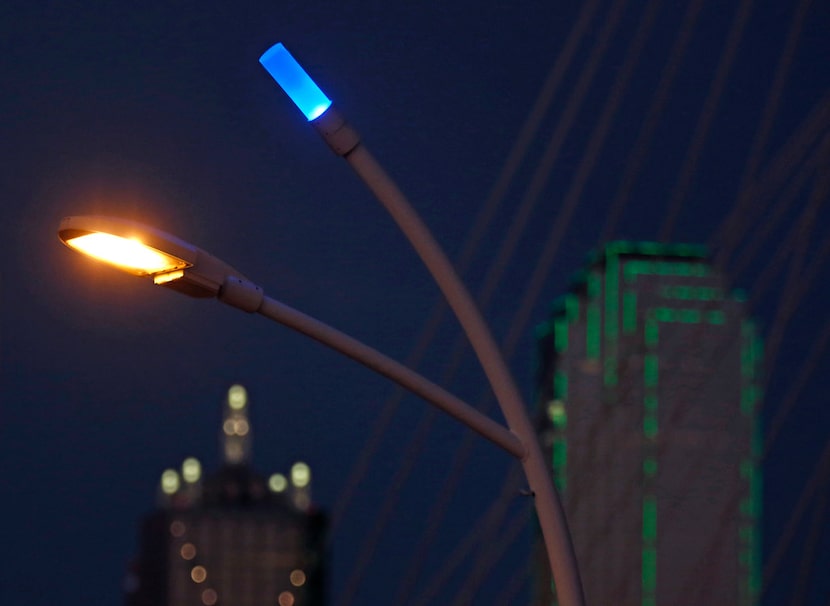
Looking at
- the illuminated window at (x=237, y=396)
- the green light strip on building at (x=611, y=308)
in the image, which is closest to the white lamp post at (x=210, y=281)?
the green light strip on building at (x=611, y=308)

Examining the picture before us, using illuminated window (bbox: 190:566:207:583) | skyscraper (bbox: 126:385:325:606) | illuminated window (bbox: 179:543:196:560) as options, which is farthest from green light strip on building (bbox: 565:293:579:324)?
illuminated window (bbox: 179:543:196:560)

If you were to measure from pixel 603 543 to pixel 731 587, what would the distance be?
760 centimetres

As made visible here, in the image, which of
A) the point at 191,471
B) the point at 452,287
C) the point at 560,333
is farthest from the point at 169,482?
the point at 452,287

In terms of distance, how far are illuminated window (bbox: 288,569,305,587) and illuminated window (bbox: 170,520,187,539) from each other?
7988 millimetres

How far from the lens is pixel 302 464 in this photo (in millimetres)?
126875

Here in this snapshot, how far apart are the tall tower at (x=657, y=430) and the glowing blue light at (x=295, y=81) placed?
48229mm

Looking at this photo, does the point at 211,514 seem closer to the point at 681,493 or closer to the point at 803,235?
the point at 681,493

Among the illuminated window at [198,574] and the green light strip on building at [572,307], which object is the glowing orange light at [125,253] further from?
the illuminated window at [198,574]

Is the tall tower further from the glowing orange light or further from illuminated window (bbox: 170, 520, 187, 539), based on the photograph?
illuminated window (bbox: 170, 520, 187, 539)

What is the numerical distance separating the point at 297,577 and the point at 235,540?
4888mm

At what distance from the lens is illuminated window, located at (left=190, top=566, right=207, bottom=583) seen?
129750 mm

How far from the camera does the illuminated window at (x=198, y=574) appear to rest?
129750 millimetres

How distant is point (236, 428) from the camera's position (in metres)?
140

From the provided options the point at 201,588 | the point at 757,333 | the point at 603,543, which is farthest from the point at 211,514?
the point at 757,333
